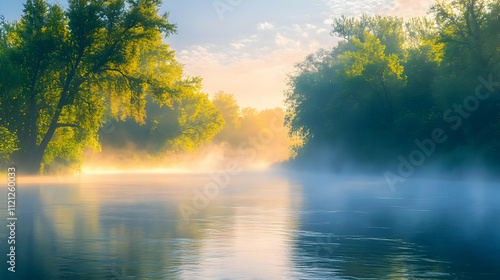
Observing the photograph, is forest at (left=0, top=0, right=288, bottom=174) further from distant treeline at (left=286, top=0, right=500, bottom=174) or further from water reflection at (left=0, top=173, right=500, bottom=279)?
water reflection at (left=0, top=173, right=500, bottom=279)

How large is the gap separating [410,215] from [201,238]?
9.82 m

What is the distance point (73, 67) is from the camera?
5419 centimetres

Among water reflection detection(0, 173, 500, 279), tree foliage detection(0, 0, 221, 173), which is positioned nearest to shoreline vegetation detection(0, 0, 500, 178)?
tree foliage detection(0, 0, 221, 173)

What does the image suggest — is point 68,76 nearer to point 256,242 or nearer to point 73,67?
point 73,67

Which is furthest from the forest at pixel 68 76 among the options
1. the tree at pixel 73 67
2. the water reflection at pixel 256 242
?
the water reflection at pixel 256 242

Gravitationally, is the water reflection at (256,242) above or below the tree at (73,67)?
below

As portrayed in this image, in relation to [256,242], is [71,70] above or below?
above

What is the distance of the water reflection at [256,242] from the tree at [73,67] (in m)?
30.3

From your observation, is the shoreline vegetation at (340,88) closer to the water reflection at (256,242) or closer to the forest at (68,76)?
the forest at (68,76)

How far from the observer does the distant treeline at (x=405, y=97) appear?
5459 centimetres

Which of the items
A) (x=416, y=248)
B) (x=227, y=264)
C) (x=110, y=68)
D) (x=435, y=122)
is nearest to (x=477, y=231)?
(x=416, y=248)

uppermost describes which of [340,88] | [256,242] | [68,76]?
[340,88]

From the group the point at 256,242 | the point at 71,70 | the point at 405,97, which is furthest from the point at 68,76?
the point at 256,242

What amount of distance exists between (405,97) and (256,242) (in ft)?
189
